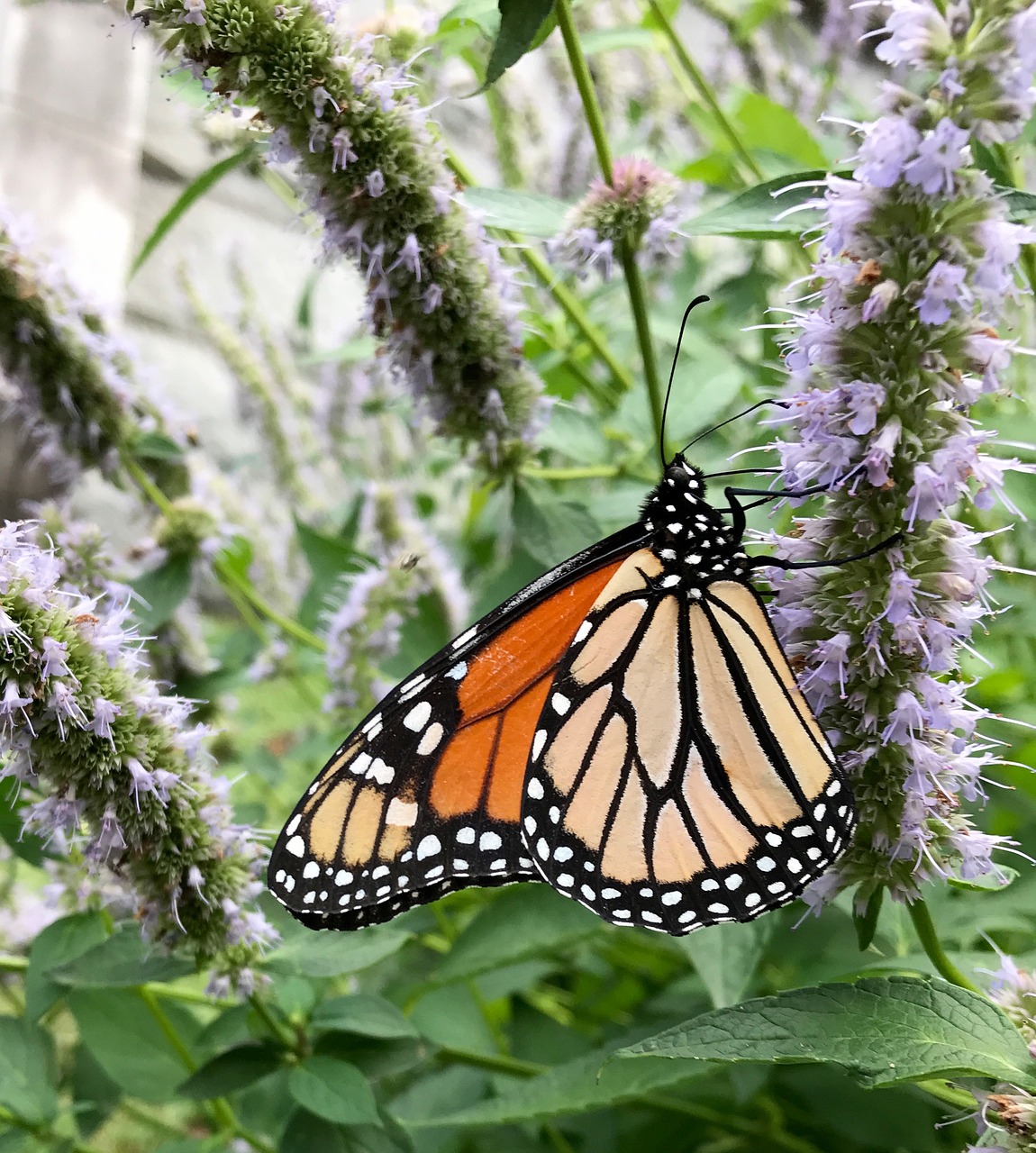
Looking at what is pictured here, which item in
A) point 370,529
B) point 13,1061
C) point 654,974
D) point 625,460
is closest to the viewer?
point 13,1061

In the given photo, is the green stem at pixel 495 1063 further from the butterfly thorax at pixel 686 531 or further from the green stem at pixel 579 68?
the green stem at pixel 579 68

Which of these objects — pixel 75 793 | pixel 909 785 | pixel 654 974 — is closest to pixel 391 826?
pixel 75 793

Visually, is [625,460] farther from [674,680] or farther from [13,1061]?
[13,1061]

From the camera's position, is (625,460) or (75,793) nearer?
(75,793)

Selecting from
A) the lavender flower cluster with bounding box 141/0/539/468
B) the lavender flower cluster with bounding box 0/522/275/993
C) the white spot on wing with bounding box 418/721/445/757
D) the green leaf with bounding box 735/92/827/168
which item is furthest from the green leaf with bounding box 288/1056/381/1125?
the green leaf with bounding box 735/92/827/168

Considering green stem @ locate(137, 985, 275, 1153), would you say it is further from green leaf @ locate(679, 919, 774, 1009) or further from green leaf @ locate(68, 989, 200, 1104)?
green leaf @ locate(679, 919, 774, 1009)

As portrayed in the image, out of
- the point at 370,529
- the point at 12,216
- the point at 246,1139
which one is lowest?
the point at 246,1139
